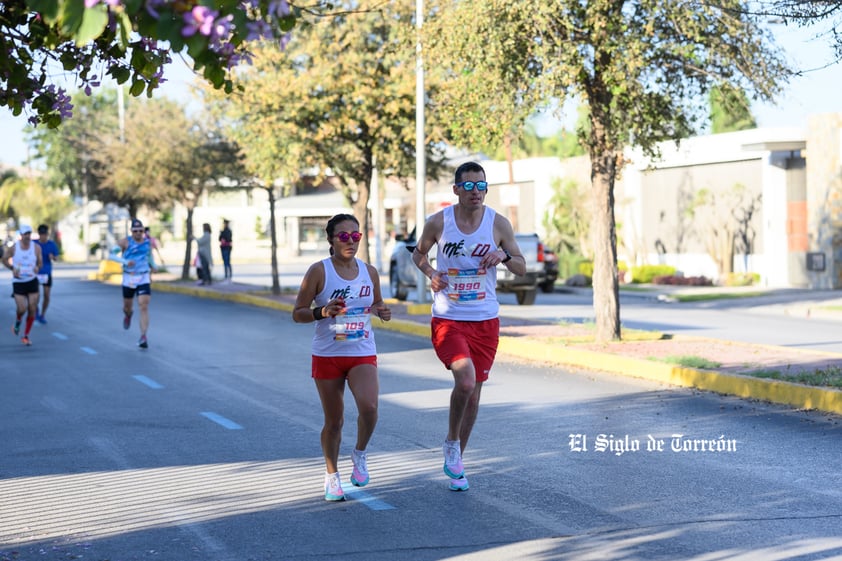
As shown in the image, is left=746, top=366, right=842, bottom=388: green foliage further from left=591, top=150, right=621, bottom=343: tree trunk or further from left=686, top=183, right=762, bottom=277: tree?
left=686, top=183, right=762, bottom=277: tree

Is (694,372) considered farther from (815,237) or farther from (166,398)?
(815,237)

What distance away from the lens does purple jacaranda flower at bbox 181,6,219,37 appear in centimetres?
412

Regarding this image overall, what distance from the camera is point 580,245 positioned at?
4297 centimetres

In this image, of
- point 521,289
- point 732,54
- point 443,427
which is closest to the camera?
point 443,427

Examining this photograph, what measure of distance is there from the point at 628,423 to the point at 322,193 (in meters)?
78.9

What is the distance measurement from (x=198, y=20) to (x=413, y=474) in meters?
5.18

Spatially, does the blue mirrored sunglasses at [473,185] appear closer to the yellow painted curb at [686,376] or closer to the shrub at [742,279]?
the yellow painted curb at [686,376]

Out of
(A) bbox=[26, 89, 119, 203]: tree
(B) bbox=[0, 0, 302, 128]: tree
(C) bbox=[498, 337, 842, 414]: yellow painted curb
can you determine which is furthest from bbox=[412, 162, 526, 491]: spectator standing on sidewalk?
(A) bbox=[26, 89, 119, 203]: tree

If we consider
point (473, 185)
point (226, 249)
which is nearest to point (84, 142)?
point (226, 249)

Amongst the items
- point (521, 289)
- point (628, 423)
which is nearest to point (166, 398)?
point (628, 423)

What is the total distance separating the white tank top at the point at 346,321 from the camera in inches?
308

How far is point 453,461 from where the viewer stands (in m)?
8.25

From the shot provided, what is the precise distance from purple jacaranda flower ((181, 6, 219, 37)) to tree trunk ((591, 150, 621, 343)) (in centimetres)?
1383

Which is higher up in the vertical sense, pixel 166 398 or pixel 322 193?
pixel 322 193
